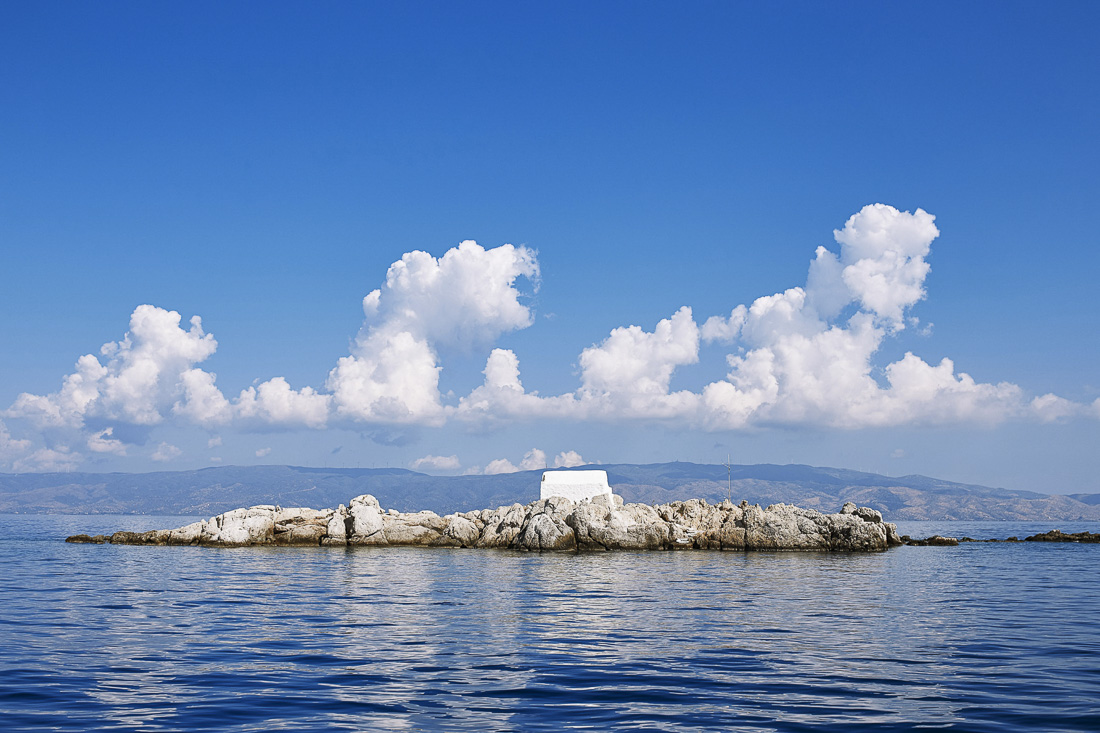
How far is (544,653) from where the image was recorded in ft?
62.9

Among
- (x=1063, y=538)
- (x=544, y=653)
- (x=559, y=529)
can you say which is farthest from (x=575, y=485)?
(x=1063, y=538)

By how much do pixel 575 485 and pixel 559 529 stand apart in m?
11.8

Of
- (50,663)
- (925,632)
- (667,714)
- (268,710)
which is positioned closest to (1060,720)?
(667,714)

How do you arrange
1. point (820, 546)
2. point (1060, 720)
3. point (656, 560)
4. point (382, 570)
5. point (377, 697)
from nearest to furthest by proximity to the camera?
point (1060, 720)
point (377, 697)
point (382, 570)
point (656, 560)
point (820, 546)

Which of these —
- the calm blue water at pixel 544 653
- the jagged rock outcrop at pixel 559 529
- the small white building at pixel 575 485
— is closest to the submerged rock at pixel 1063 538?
the jagged rock outcrop at pixel 559 529

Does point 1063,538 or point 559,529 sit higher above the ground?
point 559,529

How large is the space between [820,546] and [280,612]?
50.4 meters

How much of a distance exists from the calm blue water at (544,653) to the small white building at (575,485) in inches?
1431

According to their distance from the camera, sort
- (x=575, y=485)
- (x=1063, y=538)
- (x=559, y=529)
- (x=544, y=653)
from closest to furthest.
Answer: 1. (x=544, y=653)
2. (x=559, y=529)
3. (x=575, y=485)
4. (x=1063, y=538)

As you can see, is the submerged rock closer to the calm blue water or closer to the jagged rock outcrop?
the jagged rock outcrop

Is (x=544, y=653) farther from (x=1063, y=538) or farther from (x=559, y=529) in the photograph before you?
(x=1063, y=538)

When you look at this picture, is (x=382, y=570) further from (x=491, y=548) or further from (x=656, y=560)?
(x=491, y=548)

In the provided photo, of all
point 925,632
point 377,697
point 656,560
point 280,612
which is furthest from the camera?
point 656,560

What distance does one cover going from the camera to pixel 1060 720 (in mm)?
12836
